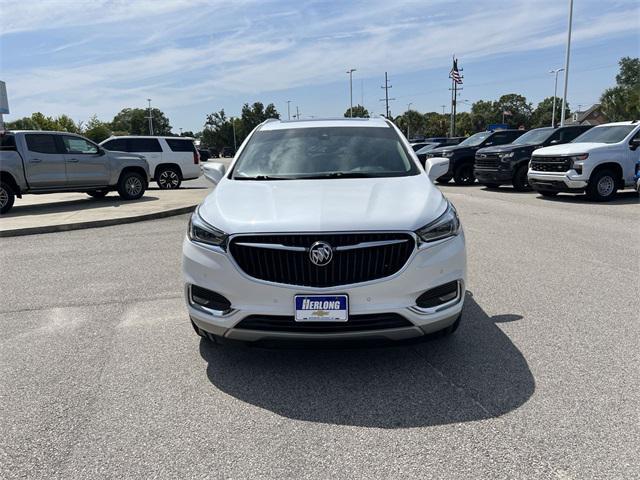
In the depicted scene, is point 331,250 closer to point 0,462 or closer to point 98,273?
point 0,462

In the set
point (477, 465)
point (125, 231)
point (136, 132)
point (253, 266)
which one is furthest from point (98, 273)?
point (136, 132)

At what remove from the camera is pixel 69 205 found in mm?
13891

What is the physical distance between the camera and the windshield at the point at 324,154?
14.6 ft

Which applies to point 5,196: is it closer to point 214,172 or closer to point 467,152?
point 214,172

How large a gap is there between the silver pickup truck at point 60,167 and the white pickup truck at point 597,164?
36.0ft

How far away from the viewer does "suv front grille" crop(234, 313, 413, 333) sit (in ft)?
10.4

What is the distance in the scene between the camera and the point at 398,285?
318 centimetres

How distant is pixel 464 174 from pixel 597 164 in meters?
6.60

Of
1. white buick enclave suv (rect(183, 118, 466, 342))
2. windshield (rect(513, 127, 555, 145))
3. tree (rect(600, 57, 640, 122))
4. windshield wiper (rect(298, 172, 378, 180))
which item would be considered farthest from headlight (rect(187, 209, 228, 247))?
tree (rect(600, 57, 640, 122))

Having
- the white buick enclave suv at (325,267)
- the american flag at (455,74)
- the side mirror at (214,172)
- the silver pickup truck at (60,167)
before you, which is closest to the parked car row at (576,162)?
the side mirror at (214,172)

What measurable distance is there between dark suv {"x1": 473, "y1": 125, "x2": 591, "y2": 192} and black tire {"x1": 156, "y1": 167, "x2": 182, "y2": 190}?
1085 centimetres

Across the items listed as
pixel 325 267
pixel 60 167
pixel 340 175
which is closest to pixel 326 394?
pixel 325 267

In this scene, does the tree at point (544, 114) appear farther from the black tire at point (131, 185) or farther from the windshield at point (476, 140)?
the black tire at point (131, 185)

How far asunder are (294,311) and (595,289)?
3737mm
